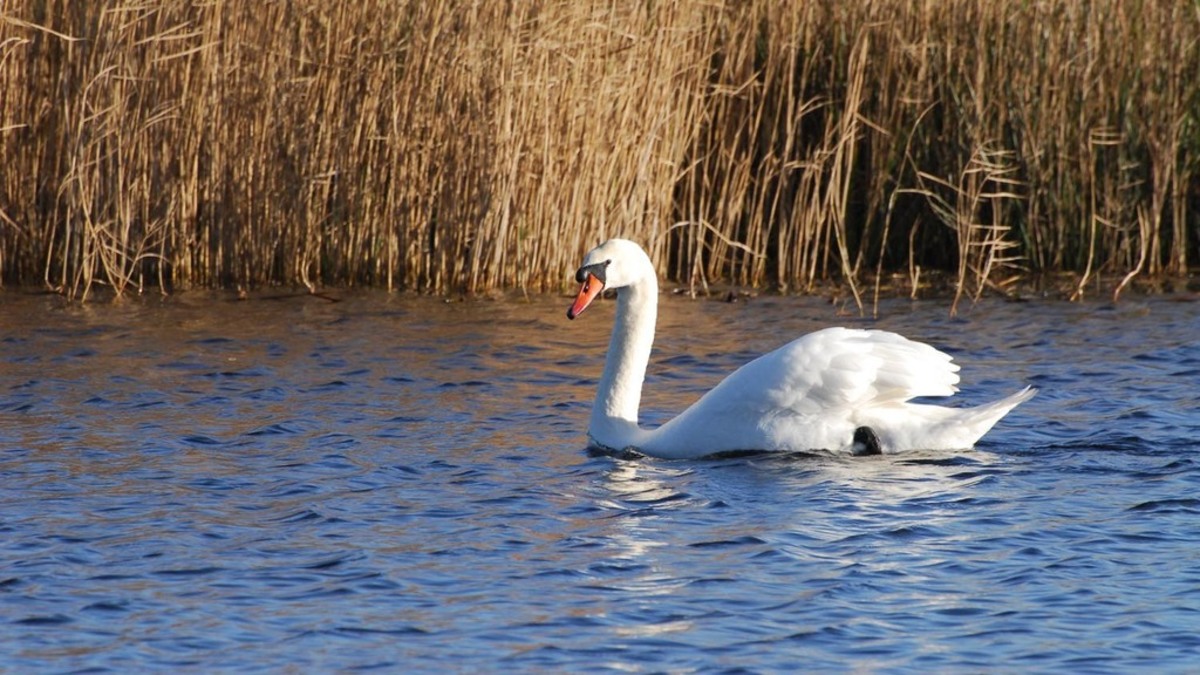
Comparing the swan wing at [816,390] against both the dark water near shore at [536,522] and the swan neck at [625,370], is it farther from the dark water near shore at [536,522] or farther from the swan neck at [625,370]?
the swan neck at [625,370]

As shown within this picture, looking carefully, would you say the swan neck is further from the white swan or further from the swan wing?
the swan wing

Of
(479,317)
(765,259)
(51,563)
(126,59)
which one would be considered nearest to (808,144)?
(765,259)

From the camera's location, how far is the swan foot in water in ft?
25.6

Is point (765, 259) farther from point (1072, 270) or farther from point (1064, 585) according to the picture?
point (1064, 585)

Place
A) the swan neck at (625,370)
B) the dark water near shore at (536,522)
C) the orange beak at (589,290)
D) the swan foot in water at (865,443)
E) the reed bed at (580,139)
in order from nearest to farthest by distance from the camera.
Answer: the dark water near shore at (536,522) → the swan foot in water at (865,443) → the swan neck at (625,370) → the orange beak at (589,290) → the reed bed at (580,139)

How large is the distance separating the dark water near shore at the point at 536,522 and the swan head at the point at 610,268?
722 millimetres

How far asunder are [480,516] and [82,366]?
398 centimetres

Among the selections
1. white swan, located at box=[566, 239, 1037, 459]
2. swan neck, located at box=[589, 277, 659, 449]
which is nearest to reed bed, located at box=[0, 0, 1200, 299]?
swan neck, located at box=[589, 277, 659, 449]

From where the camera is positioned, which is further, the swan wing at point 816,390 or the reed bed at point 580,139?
the reed bed at point 580,139

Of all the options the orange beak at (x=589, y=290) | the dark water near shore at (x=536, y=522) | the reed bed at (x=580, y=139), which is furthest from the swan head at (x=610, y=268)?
the reed bed at (x=580, y=139)

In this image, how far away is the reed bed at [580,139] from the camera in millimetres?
11836

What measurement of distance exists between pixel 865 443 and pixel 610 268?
1408 mm

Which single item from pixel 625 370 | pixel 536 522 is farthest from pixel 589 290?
pixel 536 522

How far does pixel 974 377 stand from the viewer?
9.91m
